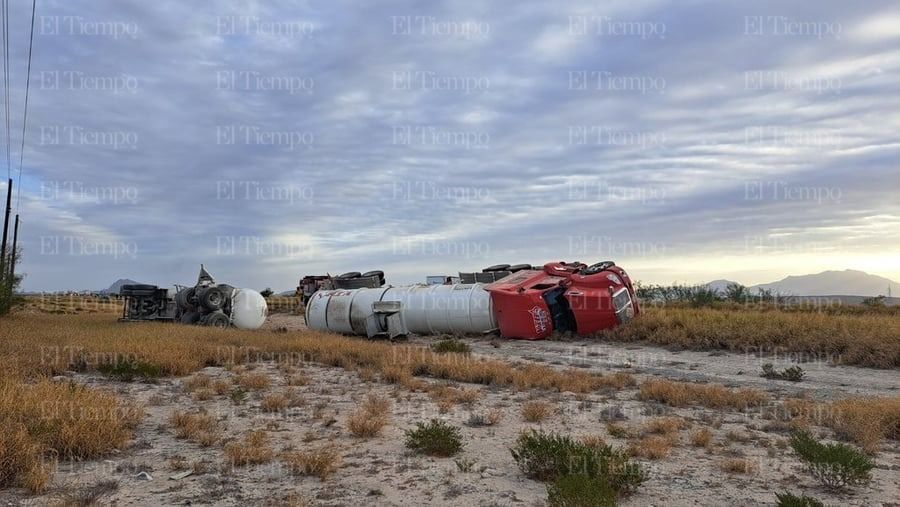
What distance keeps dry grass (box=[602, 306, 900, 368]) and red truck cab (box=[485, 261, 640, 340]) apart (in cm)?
71

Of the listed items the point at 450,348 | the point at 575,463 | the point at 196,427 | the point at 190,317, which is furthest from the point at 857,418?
the point at 190,317

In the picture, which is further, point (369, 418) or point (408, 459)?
point (369, 418)

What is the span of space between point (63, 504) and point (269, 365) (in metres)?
8.64

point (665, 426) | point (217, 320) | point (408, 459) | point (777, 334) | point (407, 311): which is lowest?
point (408, 459)

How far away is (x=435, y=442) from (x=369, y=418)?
1.41 meters

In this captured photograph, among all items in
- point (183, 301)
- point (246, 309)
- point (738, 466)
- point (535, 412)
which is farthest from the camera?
point (246, 309)

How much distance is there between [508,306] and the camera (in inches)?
807

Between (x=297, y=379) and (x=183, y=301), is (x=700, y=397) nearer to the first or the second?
(x=297, y=379)

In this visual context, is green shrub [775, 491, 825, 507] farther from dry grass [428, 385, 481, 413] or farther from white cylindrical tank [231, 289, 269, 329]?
white cylindrical tank [231, 289, 269, 329]

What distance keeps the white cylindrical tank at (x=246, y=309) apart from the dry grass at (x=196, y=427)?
18.8 meters

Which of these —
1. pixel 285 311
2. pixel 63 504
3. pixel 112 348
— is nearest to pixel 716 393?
pixel 63 504

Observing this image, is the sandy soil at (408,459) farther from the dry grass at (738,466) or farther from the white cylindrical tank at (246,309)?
the white cylindrical tank at (246,309)

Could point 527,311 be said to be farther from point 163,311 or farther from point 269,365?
point 163,311

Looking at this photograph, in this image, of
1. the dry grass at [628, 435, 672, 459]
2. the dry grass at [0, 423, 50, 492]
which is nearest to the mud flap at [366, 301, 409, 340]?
the dry grass at [628, 435, 672, 459]
